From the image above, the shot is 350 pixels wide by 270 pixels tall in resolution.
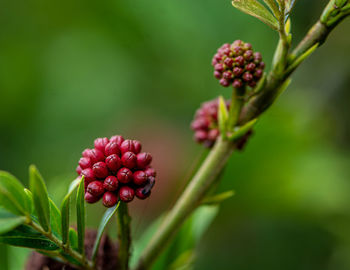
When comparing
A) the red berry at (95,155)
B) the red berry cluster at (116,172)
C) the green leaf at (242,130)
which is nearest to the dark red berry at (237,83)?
the green leaf at (242,130)

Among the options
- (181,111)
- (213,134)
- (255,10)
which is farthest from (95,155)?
(181,111)

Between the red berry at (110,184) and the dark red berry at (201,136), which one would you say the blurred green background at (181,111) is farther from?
the red berry at (110,184)

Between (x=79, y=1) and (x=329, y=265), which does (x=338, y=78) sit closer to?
(x=329, y=265)

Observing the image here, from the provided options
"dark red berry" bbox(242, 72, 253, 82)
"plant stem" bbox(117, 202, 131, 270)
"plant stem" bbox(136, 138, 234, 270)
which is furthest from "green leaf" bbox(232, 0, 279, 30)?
"plant stem" bbox(117, 202, 131, 270)

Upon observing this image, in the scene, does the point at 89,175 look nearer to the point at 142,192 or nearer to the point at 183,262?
the point at 142,192

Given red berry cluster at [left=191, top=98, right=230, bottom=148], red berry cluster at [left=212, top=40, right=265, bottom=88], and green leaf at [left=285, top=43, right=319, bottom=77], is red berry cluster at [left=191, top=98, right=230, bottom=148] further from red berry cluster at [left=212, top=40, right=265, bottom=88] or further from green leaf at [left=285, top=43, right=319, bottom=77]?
green leaf at [left=285, top=43, right=319, bottom=77]

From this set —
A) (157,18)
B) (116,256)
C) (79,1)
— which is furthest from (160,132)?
(116,256)
